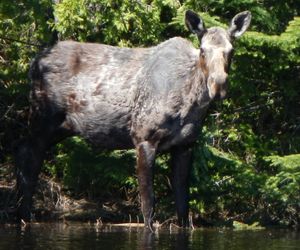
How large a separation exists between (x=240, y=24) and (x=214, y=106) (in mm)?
2721

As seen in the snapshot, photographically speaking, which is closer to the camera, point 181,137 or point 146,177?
point 181,137

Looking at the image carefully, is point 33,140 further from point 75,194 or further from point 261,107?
point 261,107

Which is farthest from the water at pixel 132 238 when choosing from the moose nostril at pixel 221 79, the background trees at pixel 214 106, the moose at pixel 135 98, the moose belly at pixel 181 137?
the moose nostril at pixel 221 79

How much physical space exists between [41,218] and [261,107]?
13.3 feet

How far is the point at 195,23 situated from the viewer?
42.2 feet

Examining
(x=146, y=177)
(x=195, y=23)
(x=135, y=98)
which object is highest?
(x=195, y=23)

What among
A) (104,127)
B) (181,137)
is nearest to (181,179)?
(181,137)

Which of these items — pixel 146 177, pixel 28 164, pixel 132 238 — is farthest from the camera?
pixel 28 164

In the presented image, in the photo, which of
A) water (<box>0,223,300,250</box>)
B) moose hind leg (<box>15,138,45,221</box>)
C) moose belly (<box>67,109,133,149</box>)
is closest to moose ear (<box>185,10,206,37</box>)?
moose belly (<box>67,109,133,149</box>)

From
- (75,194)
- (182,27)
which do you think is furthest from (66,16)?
(75,194)

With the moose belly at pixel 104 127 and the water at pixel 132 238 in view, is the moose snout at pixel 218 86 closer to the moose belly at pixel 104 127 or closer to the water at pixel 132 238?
the moose belly at pixel 104 127

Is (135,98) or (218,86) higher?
(135,98)

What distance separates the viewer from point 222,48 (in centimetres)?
1250

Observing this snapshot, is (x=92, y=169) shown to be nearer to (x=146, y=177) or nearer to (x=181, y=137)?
(x=146, y=177)
